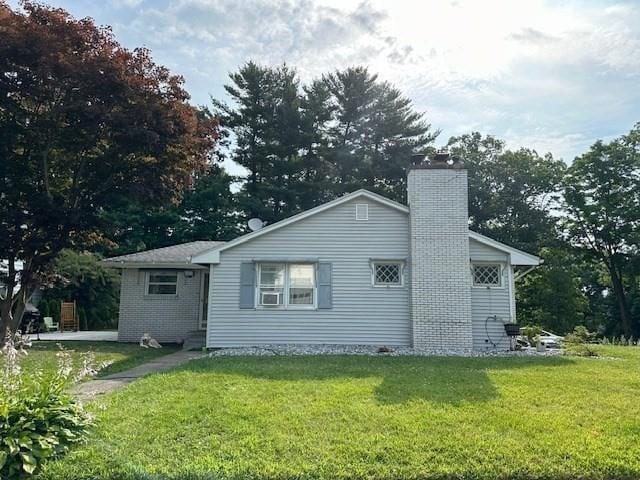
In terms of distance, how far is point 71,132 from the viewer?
536 inches

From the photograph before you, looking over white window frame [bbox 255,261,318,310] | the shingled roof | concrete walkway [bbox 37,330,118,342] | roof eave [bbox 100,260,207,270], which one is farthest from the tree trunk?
concrete walkway [bbox 37,330,118,342]

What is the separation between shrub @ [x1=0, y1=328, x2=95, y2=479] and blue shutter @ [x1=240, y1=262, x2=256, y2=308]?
7.80 metres

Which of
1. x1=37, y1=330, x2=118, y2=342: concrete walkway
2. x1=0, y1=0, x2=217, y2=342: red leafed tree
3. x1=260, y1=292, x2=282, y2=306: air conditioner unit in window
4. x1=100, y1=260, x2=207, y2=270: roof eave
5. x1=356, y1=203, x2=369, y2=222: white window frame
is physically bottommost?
x1=37, y1=330, x2=118, y2=342: concrete walkway

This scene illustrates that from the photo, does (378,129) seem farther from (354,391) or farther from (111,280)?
(354,391)

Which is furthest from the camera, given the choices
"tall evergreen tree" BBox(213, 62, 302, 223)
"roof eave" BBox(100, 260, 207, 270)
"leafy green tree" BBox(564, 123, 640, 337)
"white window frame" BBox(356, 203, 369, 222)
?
"tall evergreen tree" BBox(213, 62, 302, 223)

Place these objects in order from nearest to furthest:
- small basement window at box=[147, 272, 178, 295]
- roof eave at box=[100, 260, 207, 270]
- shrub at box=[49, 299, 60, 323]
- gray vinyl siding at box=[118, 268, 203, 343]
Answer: roof eave at box=[100, 260, 207, 270] → gray vinyl siding at box=[118, 268, 203, 343] → small basement window at box=[147, 272, 178, 295] → shrub at box=[49, 299, 60, 323]

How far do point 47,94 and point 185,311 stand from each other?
7.61 meters

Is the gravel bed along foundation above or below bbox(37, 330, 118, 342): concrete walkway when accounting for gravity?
above

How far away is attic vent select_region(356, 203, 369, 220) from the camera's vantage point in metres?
13.8

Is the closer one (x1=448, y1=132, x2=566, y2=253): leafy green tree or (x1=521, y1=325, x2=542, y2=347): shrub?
(x1=521, y1=325, x2=542, y2=347): shrub

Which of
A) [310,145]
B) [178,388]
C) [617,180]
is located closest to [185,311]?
[178,388]

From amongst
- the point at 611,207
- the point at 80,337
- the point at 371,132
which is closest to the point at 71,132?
the point at 80,337

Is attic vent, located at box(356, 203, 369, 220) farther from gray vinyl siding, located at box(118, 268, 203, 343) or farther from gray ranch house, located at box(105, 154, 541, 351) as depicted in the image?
gray vinyl siding, located at box(118, 268, 203, 343)

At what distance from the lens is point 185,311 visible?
16266 mm
